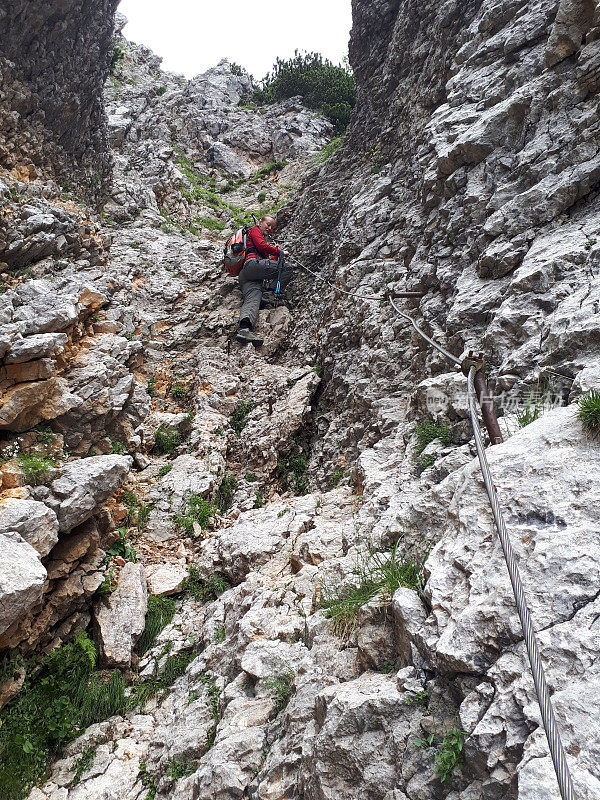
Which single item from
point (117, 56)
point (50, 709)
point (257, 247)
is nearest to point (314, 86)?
point (117, 56)

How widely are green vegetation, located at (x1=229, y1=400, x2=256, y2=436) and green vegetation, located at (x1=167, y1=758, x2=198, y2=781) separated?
20.9ft

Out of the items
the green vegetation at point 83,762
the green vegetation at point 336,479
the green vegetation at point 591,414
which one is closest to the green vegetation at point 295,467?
the green vegetation at point 336,479

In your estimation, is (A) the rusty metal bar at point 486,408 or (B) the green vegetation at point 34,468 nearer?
(A) the rusty metal bar at point 486,408

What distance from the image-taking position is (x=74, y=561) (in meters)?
6.38

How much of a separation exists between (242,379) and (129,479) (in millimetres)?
3959

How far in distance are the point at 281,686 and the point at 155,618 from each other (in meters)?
3.22

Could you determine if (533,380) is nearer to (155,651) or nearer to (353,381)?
(353,381)

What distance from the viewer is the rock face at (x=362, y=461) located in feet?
8.63

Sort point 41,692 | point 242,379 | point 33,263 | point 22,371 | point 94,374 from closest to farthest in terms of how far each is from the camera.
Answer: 1. point 41,692
2. point 22,371
3. point 94,374
4. point 33,263
5. point 242,379

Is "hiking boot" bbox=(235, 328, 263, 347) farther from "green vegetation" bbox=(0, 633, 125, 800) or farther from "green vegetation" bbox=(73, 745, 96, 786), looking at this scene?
"green vegetation" bbox=(73, 745, 96, 786)

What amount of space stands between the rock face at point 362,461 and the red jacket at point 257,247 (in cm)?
118

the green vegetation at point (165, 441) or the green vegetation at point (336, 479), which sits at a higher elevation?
the green vegetation at point (165, 441)

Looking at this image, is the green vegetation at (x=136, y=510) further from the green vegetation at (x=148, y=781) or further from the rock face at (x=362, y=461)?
the green vegetation at (x=148, y=781)

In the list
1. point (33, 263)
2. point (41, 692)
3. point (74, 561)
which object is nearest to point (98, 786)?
point (41, 692)
